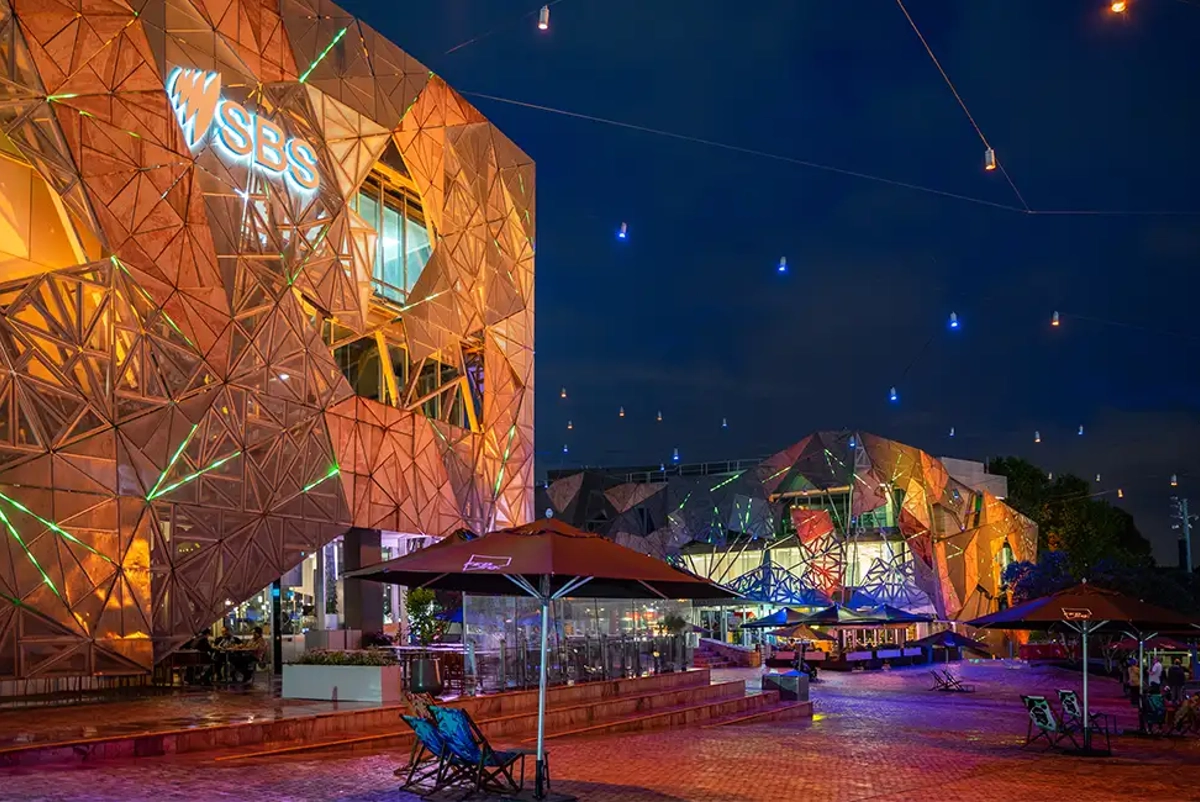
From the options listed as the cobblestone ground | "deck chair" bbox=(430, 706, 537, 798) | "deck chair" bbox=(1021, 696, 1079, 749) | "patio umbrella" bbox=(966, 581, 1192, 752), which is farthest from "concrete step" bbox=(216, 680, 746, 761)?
"deck chair" bbox=(1021, 696, 1079, 749)

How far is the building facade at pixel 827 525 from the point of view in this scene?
58.6m

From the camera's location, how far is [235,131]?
24734mm

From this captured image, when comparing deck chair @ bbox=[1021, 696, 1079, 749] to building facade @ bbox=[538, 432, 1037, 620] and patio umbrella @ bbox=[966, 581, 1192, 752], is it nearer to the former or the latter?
patio umbrella @ bbox=[966, 581, 1192, 752]

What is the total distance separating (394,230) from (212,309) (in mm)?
8840

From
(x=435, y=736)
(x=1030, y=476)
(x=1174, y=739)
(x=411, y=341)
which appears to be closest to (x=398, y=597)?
(x=411, y=341)

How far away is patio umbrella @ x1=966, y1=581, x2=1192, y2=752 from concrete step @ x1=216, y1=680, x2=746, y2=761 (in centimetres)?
634

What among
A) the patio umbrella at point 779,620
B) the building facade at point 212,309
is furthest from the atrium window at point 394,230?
the patio umbrella at point 779,620

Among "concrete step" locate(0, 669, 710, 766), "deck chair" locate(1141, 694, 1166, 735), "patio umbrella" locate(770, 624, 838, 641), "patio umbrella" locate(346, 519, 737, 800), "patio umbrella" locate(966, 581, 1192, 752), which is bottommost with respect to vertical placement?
"patio umbrella" locate(770, 624, 838, 641)

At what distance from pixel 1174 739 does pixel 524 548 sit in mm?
14316

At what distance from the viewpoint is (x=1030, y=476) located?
90.9m

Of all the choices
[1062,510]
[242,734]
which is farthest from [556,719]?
[1062,510]

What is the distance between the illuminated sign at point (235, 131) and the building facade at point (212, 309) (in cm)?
6

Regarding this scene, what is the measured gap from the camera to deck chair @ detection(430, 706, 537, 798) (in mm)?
11281

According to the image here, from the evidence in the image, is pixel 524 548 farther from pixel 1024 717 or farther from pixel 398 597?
pixel 398 597
